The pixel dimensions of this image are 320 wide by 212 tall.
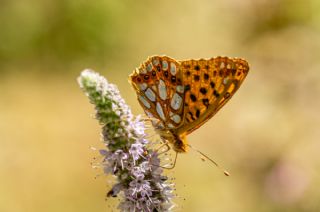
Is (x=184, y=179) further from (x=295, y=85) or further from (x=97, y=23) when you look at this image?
(x=97, y=23)

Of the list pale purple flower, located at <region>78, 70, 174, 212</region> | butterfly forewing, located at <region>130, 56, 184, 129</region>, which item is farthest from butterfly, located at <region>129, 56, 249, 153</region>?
pale purple flower, located at <region>78, 70, 174, 212</region>

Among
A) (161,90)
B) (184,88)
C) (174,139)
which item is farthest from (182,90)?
(174,139)

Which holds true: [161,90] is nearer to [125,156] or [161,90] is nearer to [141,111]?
[125,156]

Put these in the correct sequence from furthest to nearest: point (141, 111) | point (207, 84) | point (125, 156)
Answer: point (141, 111) → point (207, 84) → point (125, 156)

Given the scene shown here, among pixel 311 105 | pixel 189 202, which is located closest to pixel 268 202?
pixel 189 202

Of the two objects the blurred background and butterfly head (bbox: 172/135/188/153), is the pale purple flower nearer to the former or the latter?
butterfly head (bbox: 172/135/188/153)

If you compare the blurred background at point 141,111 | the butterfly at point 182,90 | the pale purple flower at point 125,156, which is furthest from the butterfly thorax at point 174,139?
the blurred background at point 141,111

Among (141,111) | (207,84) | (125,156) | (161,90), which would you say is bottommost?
(125,156)
